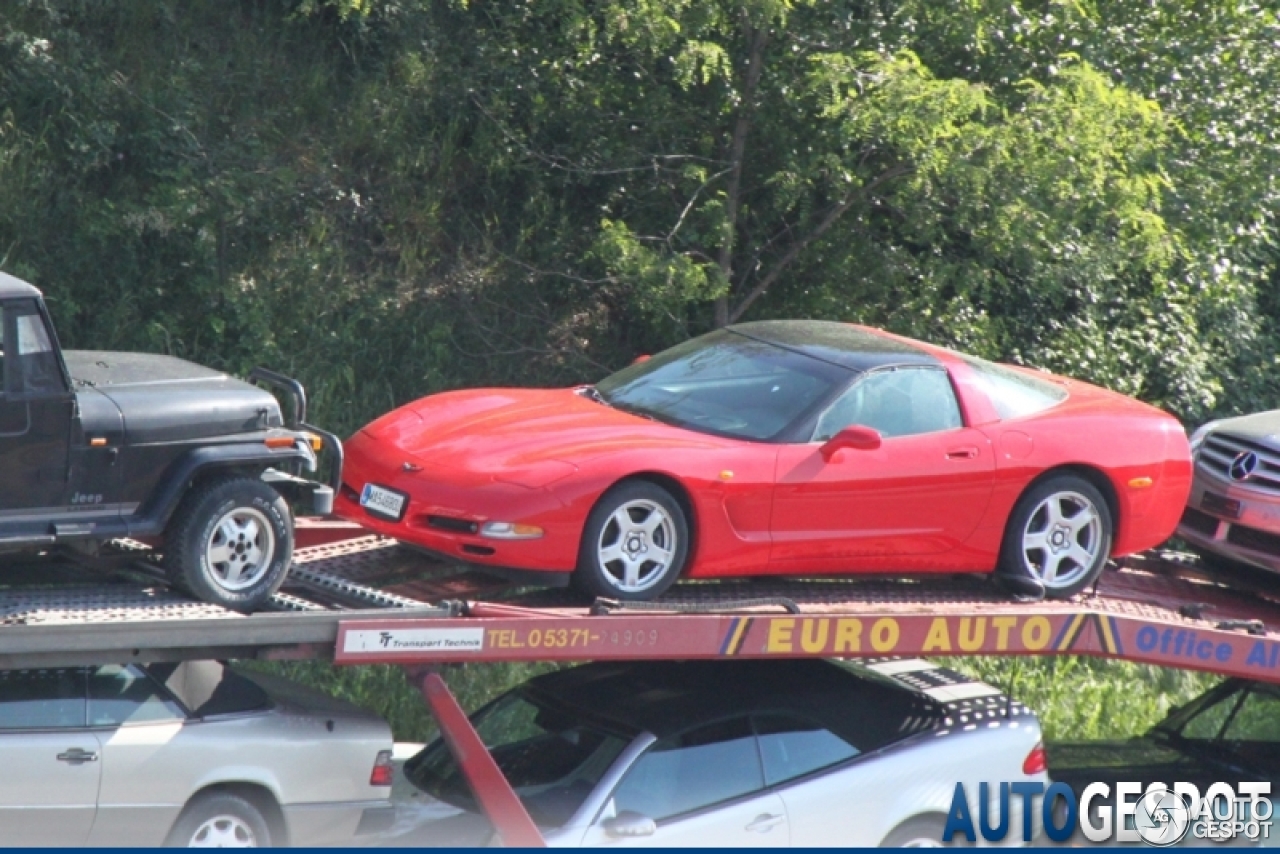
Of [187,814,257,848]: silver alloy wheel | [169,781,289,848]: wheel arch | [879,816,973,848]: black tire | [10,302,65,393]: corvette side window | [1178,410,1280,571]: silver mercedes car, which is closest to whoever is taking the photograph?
[10,302,65,393]: corvette side window

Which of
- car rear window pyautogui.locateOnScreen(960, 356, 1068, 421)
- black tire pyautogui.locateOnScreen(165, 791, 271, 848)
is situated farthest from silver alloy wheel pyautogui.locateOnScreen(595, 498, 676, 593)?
car rear window pyautogui.locateOnScreen(960, 356, 1068, 421)

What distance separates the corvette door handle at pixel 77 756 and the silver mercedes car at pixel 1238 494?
572cm

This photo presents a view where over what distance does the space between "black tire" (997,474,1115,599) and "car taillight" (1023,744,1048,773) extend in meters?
0.79

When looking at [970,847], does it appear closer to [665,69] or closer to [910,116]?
[910,116]

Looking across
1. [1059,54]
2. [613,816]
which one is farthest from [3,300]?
[1059,54]

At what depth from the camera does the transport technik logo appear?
7562mm

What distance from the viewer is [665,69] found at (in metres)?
12.5

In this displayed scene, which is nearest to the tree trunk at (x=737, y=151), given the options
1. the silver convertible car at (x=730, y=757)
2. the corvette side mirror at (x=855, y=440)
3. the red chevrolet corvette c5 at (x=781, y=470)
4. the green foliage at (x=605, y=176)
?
the green foliage at (x=605, y=176)

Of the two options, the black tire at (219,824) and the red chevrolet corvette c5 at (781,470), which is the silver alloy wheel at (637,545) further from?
→ the black tire at (219,824)

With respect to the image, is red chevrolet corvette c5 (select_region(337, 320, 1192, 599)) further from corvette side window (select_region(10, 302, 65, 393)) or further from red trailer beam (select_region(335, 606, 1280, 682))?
→ corvette side window (select_region(10, 302, 65, 393))

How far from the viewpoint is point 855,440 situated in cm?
755

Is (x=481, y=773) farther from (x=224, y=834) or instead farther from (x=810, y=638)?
(x=810, y=638)

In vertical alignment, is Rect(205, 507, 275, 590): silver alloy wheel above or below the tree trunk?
below

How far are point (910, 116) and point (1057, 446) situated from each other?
3045mm
